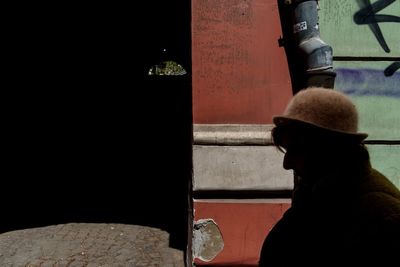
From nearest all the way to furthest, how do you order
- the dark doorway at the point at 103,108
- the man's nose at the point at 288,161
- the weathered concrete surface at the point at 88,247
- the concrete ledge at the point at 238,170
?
the man's nose at the point at 288,161
the concrete ledge at the point at 238,170
the weathered concrete surface at the point at 88,247
the dark doorway at the point at 103,108

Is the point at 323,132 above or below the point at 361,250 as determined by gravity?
above

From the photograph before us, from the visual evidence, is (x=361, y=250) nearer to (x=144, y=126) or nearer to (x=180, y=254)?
(x=180, y=254)

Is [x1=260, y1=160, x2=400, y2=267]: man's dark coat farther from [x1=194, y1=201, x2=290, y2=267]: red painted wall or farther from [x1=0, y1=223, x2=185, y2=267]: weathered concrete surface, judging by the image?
[x1=0, y1=223, x2=185, y2=267]: weathered concrete surface

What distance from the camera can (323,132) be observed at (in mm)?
1834

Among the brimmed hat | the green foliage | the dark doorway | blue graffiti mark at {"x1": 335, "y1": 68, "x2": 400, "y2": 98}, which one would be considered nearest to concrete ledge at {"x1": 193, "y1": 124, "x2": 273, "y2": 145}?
blue graffiti mark at {"x1": 335, "y1": 68, "x2": 400, "y2": 98}

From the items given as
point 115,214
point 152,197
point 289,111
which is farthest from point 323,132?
point 152,197

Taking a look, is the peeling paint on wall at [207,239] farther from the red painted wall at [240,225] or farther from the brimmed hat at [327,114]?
the brimmed hat at [327,114]

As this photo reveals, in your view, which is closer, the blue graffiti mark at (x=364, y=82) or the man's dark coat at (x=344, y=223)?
the man's dark coat at (x=344, y=223)

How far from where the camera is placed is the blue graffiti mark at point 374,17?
434cm

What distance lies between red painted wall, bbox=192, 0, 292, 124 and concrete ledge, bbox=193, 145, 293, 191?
27cm

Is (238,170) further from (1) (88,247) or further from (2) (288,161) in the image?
(1) (88,247)

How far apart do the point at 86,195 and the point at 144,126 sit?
1.93 meters

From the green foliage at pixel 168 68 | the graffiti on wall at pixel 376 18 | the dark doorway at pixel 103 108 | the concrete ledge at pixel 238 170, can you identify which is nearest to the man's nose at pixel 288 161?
the concrete ledge at pixel 238 170

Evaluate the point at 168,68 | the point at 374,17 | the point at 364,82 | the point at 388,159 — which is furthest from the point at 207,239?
the point at 168,68
